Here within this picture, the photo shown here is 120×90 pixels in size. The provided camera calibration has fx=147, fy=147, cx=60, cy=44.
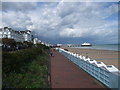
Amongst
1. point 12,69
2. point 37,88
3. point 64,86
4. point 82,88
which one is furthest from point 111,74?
point 12,69

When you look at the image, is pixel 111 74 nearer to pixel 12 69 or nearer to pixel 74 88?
pixel 74 88

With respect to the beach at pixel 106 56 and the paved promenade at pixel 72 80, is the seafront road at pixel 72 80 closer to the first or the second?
the paved promenade at pixel 72 80

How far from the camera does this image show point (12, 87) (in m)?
6.16

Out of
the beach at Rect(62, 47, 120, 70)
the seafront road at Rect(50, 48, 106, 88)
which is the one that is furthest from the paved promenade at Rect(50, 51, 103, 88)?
the beach at Rect(62, 47, 120, 70)

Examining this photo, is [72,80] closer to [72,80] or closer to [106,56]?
[72,80]

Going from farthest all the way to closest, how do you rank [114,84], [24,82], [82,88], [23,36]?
[23,36], [24,82], [82,88], [114,84]

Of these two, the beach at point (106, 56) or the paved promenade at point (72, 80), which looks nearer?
the paved promenade at point (72, 80)

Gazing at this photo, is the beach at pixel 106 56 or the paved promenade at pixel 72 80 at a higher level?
the paved promenade at pixel 72 80

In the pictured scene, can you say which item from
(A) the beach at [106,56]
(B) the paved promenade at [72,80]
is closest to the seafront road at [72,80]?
(B) the paved promenade at [72,80]

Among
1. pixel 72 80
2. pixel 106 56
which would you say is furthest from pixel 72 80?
pixel 106 56

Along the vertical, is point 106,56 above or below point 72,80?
below

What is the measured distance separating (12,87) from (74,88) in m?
2.68

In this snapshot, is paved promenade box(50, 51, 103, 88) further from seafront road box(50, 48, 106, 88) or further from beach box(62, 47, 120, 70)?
beach box(62, 47, 120, 70)

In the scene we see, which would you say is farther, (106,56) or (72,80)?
(106,56)
